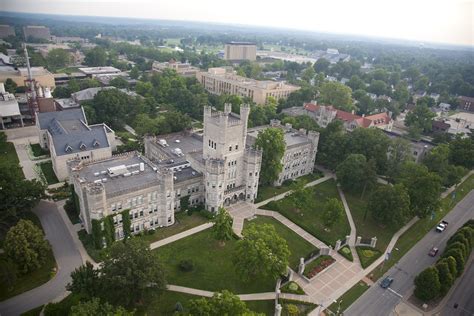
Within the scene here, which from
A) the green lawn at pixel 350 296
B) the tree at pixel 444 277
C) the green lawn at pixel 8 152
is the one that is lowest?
the green lawn at pixel 350 296

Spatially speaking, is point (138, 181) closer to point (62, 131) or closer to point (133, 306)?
point (133, 306)

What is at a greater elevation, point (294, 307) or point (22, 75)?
point (22, 75)

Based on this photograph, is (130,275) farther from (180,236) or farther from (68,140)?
(68,140)

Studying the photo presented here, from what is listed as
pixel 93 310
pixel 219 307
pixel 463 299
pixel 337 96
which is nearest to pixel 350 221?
pixel 463 299

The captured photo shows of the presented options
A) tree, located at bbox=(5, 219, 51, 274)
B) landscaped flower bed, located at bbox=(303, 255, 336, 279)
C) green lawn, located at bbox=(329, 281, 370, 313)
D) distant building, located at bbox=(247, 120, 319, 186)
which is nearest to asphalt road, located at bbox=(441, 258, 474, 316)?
green lawn, located at bbox=(329, 281, 370, 313)

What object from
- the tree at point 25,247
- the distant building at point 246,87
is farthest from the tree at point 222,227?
the distant building at point 246,87


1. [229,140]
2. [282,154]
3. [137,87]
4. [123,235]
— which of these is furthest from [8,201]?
[137,87]

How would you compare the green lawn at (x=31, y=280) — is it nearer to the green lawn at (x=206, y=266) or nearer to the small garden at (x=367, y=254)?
the green lawn at (x=206, y=266)
